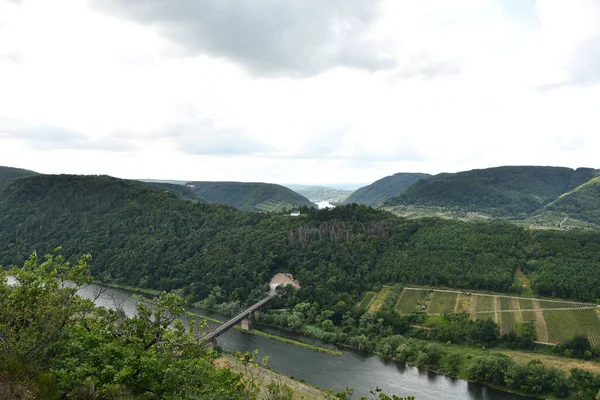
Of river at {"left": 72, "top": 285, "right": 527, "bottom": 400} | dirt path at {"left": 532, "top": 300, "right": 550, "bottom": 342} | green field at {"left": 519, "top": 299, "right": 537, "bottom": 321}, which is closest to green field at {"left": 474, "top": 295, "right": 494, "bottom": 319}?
green field at {"left": 519, "top": 299, "right": 537, "bottom": 321}

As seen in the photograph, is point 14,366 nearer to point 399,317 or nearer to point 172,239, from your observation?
point 399,317

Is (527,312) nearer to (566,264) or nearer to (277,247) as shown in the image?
(566,264)

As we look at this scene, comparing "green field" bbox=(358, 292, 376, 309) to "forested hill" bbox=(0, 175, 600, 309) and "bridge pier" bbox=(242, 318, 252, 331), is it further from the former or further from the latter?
"bridge pier" bbox=(242, 318, 252, 331)

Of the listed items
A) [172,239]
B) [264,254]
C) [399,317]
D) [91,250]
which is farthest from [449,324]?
[91,250]

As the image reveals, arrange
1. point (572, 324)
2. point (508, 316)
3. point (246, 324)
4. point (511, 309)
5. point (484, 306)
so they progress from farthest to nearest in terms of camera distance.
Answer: point (246, 324) → point (484, 306) → point (511, 309) → point (508, 316) → point (572, 324)

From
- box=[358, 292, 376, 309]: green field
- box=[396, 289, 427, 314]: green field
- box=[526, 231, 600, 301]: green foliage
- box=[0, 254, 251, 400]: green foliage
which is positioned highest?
box=[0, 254, 251, 400]: green foliage

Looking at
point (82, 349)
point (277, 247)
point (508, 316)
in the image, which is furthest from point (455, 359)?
point (82, 349)
